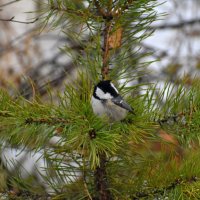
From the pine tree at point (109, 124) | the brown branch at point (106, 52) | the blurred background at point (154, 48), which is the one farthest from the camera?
the blurred background at point (154, 48)

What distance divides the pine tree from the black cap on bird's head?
0.02 meters

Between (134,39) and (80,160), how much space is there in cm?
25

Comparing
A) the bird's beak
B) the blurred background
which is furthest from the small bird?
the blurred background

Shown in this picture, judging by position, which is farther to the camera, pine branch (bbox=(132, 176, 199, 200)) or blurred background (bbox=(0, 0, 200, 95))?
blurred background (bbox=(0, 0, 200, 95))

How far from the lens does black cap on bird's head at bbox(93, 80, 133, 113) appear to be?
1.10 meters

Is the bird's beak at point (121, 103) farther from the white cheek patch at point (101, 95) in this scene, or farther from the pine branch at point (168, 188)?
the pine branch at point (168, 188)

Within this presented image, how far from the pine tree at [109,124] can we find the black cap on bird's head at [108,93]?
24 mm

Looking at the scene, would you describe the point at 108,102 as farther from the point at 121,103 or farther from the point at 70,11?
the point at 70,11

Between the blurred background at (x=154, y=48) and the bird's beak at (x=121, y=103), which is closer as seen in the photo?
the bird's beak at (x=121, y=103)

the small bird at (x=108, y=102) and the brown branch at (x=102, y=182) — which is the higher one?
the small bird at (x=108, y=102)

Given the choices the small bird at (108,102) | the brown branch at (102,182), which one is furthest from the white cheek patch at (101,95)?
the brown branch at (102,182)

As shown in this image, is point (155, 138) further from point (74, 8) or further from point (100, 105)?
point (74, 8)

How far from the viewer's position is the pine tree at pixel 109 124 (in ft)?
3.48

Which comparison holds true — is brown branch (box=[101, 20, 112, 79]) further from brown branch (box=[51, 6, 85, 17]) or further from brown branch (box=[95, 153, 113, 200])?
brown branch (box=[95, 153, 113, 200])
